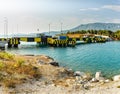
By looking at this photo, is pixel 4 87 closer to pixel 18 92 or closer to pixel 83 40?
pixel 18 92

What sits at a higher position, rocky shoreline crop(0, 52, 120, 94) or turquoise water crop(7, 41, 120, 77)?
rocky shoreline crop(0, 52, 120, 94)

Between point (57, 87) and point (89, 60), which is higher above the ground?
point (57, 87)

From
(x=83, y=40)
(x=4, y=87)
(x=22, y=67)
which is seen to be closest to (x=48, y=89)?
(x=4, y=87)

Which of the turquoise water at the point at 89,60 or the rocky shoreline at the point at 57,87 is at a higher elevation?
the rocky shoreline at the point at 57,87

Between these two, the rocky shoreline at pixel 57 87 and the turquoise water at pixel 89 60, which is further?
the turquoise water at pixel 89 60

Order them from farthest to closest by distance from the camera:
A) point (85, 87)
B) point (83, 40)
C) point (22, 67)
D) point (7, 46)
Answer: point (83, 40) → point (7, 46) → point (22, 67) → point (85, 87)

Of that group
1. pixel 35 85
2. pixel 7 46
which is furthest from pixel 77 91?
pixel 7 46

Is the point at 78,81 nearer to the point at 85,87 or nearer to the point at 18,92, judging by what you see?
the point at 85,87

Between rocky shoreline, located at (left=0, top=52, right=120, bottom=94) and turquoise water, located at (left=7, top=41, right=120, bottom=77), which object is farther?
turquoise water, located at (left=7, top=41, right=120, bottom=77)

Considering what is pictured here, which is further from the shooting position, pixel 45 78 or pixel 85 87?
pixel 45 78

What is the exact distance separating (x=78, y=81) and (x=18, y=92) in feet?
19.5

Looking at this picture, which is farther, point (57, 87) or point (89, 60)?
point (89, 60)

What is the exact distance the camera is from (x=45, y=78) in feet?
85.8

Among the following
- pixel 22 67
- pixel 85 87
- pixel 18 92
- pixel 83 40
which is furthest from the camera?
pixel 83 40
